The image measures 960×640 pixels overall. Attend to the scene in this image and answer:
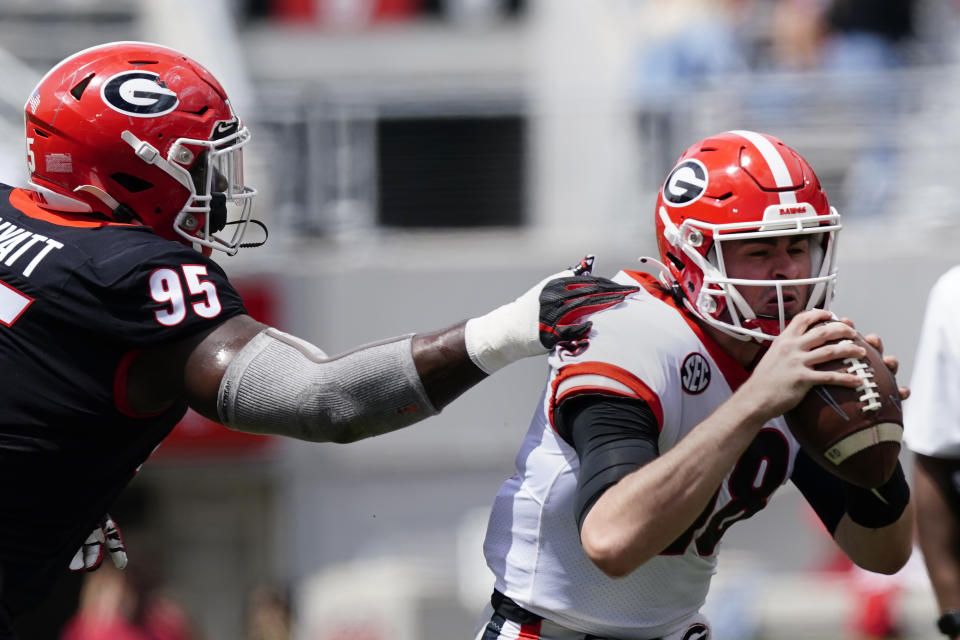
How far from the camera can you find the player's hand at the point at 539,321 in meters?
3.08

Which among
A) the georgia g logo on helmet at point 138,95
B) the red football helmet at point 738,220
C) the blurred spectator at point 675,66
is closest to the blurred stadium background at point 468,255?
the blurred spectator at point 675,66

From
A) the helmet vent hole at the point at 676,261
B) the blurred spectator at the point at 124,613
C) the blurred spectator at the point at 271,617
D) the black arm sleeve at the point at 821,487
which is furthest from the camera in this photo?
the blurred spectator at the point at 271,617

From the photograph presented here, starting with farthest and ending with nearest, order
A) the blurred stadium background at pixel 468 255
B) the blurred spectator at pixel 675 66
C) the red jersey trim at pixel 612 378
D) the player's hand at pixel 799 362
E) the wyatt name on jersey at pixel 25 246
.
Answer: the blurred spectator at pixel 675 66
the blurred stadium background at pixel 468 255
the wyatt name on jersey at pixel 25 246
the red jersey trim at pixel 612 378
the player's hand at pixel 799 362

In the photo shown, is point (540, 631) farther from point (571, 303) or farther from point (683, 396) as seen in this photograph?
point (571, 303)

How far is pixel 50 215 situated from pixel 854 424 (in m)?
1.75

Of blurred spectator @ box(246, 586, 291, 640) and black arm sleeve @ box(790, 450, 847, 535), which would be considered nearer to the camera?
black arm sleeve @ box(790, 450, 847, 535)

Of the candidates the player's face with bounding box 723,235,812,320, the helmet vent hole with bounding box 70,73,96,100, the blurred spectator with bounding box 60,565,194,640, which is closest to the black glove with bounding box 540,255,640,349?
the player's face with bounding box 723,235,812,320

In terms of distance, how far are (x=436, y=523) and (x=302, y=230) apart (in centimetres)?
200

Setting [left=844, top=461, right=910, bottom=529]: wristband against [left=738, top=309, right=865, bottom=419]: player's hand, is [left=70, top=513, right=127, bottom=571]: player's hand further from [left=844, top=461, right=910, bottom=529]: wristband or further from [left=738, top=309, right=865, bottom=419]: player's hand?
[left=844, top=461, right=910, bottom=529]: wristband

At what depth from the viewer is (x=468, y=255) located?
9.23 m

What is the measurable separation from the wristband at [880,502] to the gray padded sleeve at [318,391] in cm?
97

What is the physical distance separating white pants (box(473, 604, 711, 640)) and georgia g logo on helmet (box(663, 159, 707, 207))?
3.03 feet

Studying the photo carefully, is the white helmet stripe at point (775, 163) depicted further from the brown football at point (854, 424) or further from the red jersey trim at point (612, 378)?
the red jersey trim at point (612, 378)

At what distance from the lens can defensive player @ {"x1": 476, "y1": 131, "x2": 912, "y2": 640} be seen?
2961mm
